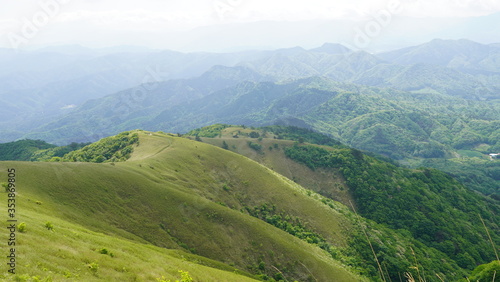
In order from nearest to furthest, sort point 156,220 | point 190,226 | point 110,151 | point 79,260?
point 79,260, point 156,220, point 190,226, point 110,151

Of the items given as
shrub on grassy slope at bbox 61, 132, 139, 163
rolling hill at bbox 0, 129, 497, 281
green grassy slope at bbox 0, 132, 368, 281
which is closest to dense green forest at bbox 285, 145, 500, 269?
rolling hill at bbox 0, 129, 497, 281

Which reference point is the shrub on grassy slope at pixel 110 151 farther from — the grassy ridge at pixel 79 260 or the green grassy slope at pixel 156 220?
the grassy ridge at pixel 79 260

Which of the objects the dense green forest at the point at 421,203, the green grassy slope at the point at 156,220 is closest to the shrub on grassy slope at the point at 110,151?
the green grassy slope at the point at 156,220

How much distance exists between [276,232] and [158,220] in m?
31.6

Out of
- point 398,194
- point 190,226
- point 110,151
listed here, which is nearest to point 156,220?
point 190,226

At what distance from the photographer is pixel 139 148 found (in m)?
126

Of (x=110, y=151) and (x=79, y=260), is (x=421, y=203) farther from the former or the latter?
(x=79, y=260)

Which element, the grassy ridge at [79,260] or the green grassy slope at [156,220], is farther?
the green grassy slope at [156,220]

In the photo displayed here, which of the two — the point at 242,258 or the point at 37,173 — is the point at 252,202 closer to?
the point at 242,258

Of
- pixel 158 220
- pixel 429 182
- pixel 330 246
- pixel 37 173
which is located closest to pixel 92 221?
pixel 158 220

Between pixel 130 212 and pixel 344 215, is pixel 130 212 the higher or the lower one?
the higher one

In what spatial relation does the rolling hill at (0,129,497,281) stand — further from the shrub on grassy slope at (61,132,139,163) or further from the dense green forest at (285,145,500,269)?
the dense green forest at (285,145,500,269)

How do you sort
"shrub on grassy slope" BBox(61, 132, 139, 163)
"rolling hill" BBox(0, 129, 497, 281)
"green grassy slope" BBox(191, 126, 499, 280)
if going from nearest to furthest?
"rolling hill" BBox(0, 129, 497, 281)
"shrub on grassy slope" BBox(61, 132, 139, 163)
"green grassy slope" BBox(191, 126, 499, 280)

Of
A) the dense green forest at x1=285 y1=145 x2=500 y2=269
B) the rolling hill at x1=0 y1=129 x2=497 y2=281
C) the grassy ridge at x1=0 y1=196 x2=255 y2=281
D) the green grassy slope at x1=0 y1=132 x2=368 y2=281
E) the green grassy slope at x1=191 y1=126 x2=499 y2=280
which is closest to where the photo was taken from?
the grassy ridge at x1=0 y1=196 x2=255 y2=281
